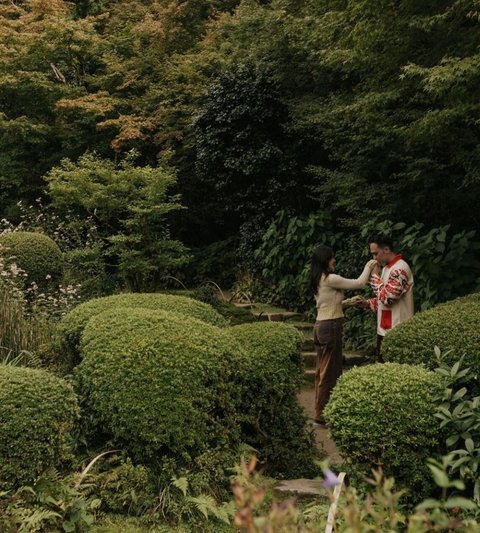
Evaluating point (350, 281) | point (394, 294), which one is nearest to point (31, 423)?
point (394, 294)

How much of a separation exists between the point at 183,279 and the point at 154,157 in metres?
2.75

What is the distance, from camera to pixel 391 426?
12.1 feet

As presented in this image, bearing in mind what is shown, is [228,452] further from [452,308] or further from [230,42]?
[230,42]

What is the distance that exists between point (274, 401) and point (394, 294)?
5.44 ft

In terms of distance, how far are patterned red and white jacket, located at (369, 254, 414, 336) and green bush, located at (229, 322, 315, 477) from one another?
1.17m

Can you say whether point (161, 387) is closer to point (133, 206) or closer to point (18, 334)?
point (18, 334)

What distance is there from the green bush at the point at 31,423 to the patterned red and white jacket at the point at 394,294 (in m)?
3.20

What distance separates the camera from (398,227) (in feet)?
28.3

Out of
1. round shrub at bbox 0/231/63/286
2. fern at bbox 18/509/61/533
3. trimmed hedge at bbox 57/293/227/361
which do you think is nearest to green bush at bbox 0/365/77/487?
fern at bbox 18/509/61/533

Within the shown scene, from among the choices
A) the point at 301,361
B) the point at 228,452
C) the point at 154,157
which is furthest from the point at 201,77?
the point at 228,452

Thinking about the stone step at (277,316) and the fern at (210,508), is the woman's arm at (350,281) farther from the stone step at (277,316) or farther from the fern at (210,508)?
the stone step at (277,316)

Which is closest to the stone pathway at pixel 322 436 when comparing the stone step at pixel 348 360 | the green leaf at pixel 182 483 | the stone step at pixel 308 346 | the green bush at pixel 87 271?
the stone step at pixel 348 360

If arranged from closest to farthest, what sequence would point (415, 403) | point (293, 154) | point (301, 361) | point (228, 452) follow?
1. point (415, 403)
2. point (228, 452)
3. point (301, 361)
4. point (293, 154)

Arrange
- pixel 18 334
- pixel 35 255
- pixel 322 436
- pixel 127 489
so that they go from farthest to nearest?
1. pixel 35 255
2. pixel 18 334
3. pixel 322 436
4. pixel 127 489
